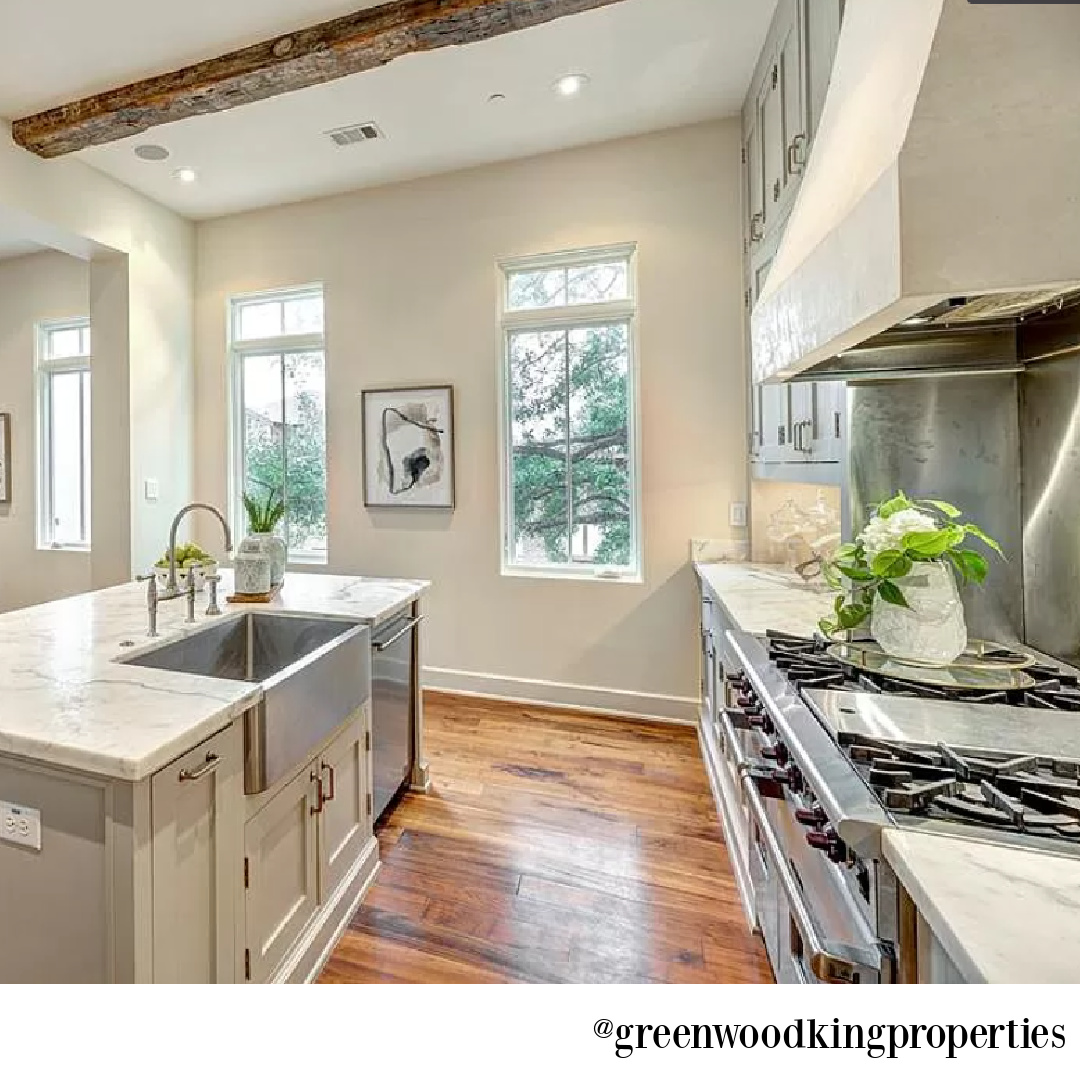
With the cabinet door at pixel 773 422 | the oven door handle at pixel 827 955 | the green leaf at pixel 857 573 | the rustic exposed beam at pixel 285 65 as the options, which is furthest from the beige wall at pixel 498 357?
the oven door handle at pixel 827 955

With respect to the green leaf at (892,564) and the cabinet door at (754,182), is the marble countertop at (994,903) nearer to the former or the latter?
the green leaf at (892,564)

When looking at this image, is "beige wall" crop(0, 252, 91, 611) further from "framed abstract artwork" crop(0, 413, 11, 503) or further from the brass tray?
the brass tray

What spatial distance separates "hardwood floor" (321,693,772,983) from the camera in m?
1.59

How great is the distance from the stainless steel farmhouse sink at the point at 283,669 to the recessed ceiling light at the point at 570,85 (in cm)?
266

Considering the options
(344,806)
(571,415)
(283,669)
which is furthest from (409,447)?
(344,806)

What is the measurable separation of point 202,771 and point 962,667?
64.8 inches

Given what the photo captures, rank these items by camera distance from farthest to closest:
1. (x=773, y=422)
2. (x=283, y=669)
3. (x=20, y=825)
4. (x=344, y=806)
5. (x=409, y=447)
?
(x=409, y=447)
(x=773, y=422)
(x=283, y=669)
(x=344, y=806)
(x=20, y=825)

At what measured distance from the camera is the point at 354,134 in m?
3.10

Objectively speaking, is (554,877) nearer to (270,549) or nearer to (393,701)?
(393,701)

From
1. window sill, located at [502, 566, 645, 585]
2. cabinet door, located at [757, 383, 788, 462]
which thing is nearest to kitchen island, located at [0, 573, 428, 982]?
window sill, located at [502, 566, 645, 585]

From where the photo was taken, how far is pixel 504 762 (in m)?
2.75

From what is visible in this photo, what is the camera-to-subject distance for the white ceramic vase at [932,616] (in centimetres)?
133

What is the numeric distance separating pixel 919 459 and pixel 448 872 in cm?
202

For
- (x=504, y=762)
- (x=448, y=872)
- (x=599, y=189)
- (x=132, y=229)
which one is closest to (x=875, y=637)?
(x=448, y=872)
